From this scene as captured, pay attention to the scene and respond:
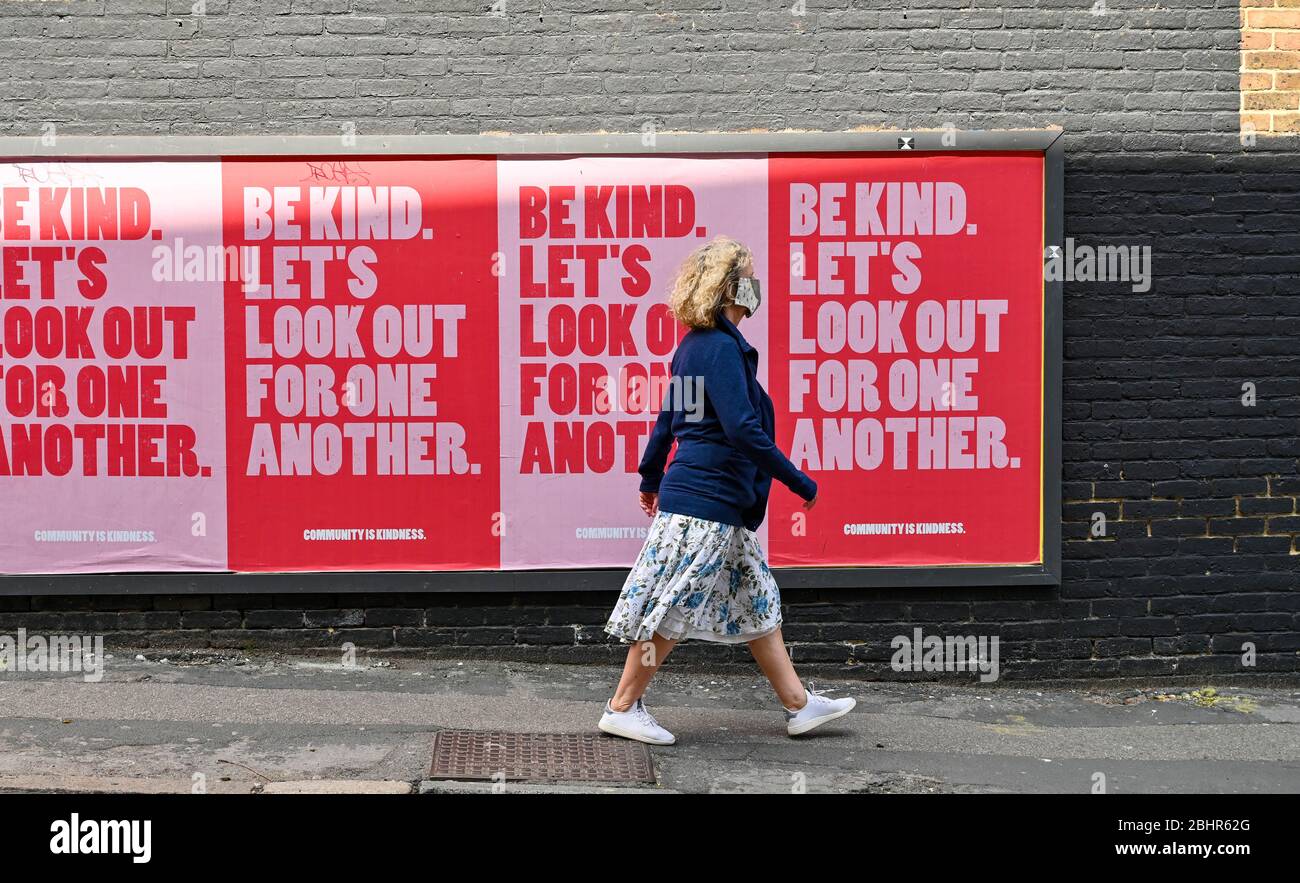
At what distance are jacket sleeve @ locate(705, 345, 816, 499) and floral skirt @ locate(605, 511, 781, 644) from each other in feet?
1.16

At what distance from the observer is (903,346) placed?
690 centimetres

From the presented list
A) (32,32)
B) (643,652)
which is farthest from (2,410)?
(643,652)

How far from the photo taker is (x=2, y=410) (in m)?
6.83

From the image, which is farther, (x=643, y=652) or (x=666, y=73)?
(x=666, y=73)

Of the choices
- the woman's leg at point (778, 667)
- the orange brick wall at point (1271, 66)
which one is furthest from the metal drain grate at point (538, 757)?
the orange brick wall at point (1271, 66)

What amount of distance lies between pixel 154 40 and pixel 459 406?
7.56ft

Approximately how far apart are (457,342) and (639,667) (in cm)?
207

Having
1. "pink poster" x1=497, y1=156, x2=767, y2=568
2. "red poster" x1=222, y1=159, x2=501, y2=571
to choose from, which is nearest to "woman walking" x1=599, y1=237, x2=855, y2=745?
"pink poster" x1=497, y1=156, x2=767, y2=568

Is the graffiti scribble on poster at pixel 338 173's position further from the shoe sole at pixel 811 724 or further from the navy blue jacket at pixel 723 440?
the shoe sole at pixel 811 724

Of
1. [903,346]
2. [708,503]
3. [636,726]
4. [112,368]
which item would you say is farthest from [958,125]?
[112,368]

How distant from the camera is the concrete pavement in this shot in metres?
5.35

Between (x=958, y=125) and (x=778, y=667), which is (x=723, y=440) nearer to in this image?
(x=778, y=667)

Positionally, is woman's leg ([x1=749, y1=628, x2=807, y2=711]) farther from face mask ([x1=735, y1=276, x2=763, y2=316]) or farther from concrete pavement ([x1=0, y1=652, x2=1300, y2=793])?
face mask ([x1=735, y1=276, x2=763, y2=316])

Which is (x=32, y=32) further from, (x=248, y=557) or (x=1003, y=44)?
(x=1003, y=44)
